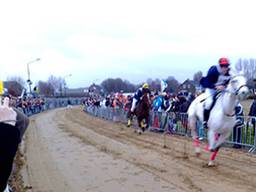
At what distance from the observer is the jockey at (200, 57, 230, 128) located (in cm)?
954

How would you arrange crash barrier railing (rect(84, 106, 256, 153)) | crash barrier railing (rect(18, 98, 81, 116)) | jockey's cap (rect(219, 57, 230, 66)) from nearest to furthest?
jockey's cap (rect(219, 57, 230, 66))
crash barrier railing (rect(84, 106, 256, 153))
crash barrier railing (rect(18, 98, 81, 116))

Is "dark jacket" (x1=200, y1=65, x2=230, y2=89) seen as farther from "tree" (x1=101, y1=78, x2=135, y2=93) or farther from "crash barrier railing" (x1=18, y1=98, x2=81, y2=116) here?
"tree" (x1=101, y1=78, x2=135, y2=93)

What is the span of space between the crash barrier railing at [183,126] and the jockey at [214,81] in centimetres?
313

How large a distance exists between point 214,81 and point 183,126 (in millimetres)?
7571

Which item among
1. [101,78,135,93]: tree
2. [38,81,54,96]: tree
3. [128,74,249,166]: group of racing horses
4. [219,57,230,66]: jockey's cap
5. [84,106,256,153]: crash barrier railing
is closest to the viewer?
[128,74,249,166]: group of racing horses

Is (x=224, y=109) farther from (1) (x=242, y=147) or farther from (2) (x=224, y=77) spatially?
(1) (x=242, y=147)

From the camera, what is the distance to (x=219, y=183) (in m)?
8.48

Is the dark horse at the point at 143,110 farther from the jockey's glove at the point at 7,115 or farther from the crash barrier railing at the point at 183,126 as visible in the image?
the jockey's glove at the point at 7,115

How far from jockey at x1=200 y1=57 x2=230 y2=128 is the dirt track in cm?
160

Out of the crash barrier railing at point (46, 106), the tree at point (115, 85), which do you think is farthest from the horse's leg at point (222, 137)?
the tree at point (115, 85)

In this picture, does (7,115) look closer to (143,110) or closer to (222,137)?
(222,137)

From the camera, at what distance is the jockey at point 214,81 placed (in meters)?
9.54

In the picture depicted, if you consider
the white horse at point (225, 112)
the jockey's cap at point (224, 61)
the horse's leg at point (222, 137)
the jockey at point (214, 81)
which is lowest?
the horse's leg at point (222, 137)

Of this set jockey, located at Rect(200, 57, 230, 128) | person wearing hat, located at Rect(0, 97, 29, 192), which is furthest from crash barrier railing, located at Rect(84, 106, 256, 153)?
person wearing hat, located at Rect(0, 97, 29, 192)
